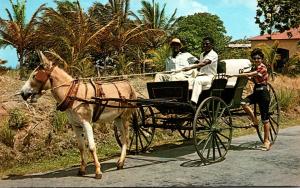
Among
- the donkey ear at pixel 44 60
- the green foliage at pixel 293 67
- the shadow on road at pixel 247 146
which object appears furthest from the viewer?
the green foliage at pixel 293 67

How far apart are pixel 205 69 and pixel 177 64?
0.64 m

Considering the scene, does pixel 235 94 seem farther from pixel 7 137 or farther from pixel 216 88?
pixel 7 137

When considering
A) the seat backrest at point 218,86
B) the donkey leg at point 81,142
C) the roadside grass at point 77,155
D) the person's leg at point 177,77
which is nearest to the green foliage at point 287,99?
the roadside grass at point 77,155

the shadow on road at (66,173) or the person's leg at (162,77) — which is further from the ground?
the person's leg at (162,77)

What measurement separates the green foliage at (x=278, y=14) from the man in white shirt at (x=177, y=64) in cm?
2971

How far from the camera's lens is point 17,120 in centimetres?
1174

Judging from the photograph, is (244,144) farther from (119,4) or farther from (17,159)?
(119,4)

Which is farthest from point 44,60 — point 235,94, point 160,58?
point 160,58

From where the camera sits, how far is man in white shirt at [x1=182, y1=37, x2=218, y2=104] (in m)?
10.3

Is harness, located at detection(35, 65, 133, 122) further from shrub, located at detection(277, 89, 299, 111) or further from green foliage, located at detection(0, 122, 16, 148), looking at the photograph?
shrub, located at detection(277, 89, 299, 111)

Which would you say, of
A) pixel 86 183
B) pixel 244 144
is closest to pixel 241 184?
pixel 86 183

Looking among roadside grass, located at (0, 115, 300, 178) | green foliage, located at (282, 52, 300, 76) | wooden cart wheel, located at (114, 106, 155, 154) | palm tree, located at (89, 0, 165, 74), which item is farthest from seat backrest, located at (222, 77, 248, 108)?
green foliage, located at (282, 52, 300, 76)

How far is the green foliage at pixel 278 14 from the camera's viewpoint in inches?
1529

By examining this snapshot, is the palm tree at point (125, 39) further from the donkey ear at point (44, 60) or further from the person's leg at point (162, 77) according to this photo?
the donkey ear at point (44, 60)
